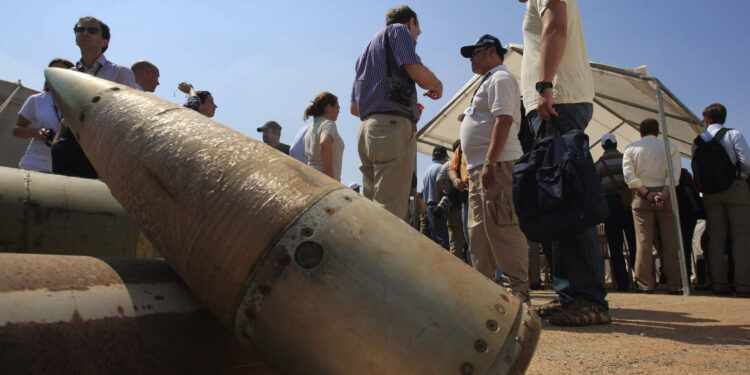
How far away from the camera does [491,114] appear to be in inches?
141

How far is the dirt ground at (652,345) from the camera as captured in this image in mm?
1979

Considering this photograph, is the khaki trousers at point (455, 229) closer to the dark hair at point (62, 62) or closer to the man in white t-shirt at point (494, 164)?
the man in white t-shirt at point (494, 164)

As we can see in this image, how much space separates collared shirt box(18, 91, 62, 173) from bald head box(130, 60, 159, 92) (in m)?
0.72

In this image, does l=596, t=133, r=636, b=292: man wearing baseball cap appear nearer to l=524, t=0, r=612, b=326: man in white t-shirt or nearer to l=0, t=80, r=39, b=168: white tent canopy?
l=524, t=0, r=612, b=326: man in white t-shirt

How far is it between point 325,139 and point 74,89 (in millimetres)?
2795

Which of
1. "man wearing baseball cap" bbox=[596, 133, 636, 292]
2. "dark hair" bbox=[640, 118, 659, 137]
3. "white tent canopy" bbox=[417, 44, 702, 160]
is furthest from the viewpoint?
"white tent canopy" bbox=[417, 44, 702, 160]

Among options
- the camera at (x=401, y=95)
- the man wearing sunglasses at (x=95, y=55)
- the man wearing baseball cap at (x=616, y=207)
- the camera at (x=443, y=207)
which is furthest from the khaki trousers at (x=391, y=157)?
the man wearing baseball cap at (x=616, y=207)

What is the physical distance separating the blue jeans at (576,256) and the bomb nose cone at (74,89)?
226cm

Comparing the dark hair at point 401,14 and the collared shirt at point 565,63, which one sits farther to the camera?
the dark hair at point 401,14

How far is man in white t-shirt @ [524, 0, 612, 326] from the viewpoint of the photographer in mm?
2924

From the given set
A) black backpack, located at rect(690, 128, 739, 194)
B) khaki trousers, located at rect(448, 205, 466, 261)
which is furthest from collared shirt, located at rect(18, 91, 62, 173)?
black backpack, located at rect(690, 128, 739, 194)

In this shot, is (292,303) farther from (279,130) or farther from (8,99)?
(8,99)

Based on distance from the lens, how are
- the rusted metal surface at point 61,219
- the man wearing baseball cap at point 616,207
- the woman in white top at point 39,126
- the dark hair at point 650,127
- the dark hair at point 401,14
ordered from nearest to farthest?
1. the rusted metal surface at point 61,219
2. the dark hair at point 401,14
3. the woman in white top at point 39,126
4. the dark hair at point 650,127
5. the man wearing baseball cap at point 616,207

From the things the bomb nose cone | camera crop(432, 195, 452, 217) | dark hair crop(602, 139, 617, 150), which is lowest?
camera crop(432, 195, 452, 217)
